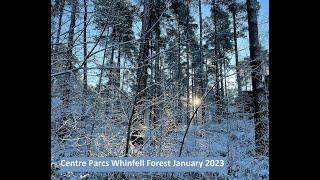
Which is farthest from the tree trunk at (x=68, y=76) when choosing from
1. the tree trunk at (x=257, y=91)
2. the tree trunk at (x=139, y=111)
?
the tree trunk at (x=257, y=91)


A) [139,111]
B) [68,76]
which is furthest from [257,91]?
[68,76]

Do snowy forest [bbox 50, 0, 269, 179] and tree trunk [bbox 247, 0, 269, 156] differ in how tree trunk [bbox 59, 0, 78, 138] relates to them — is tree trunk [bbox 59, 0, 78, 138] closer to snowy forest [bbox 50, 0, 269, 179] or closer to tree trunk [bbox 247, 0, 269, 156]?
snowy forest [bbox 50, 0, 269, 179]

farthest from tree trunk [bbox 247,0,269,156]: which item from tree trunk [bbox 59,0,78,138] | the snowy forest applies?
tree trunk [bbox 59,0,78,138]

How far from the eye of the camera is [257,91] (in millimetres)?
6652

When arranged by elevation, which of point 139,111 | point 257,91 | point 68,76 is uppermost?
point 68,76

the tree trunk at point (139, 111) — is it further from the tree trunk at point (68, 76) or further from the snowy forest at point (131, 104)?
the tree trunk at point (68, 76)

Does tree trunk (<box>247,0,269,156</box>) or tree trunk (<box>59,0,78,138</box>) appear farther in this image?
tree trunk (<box>247,0,269,156</box>)

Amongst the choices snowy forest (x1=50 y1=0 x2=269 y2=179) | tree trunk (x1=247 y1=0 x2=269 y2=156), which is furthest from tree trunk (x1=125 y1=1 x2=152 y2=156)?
tree trunk (x1=247 y1=0 x2=269 y2=156)

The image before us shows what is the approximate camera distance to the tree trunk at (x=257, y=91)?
243 inches

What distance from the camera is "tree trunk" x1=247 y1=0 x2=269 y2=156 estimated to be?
6.17 meters

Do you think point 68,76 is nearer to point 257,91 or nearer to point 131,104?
point 131,104
